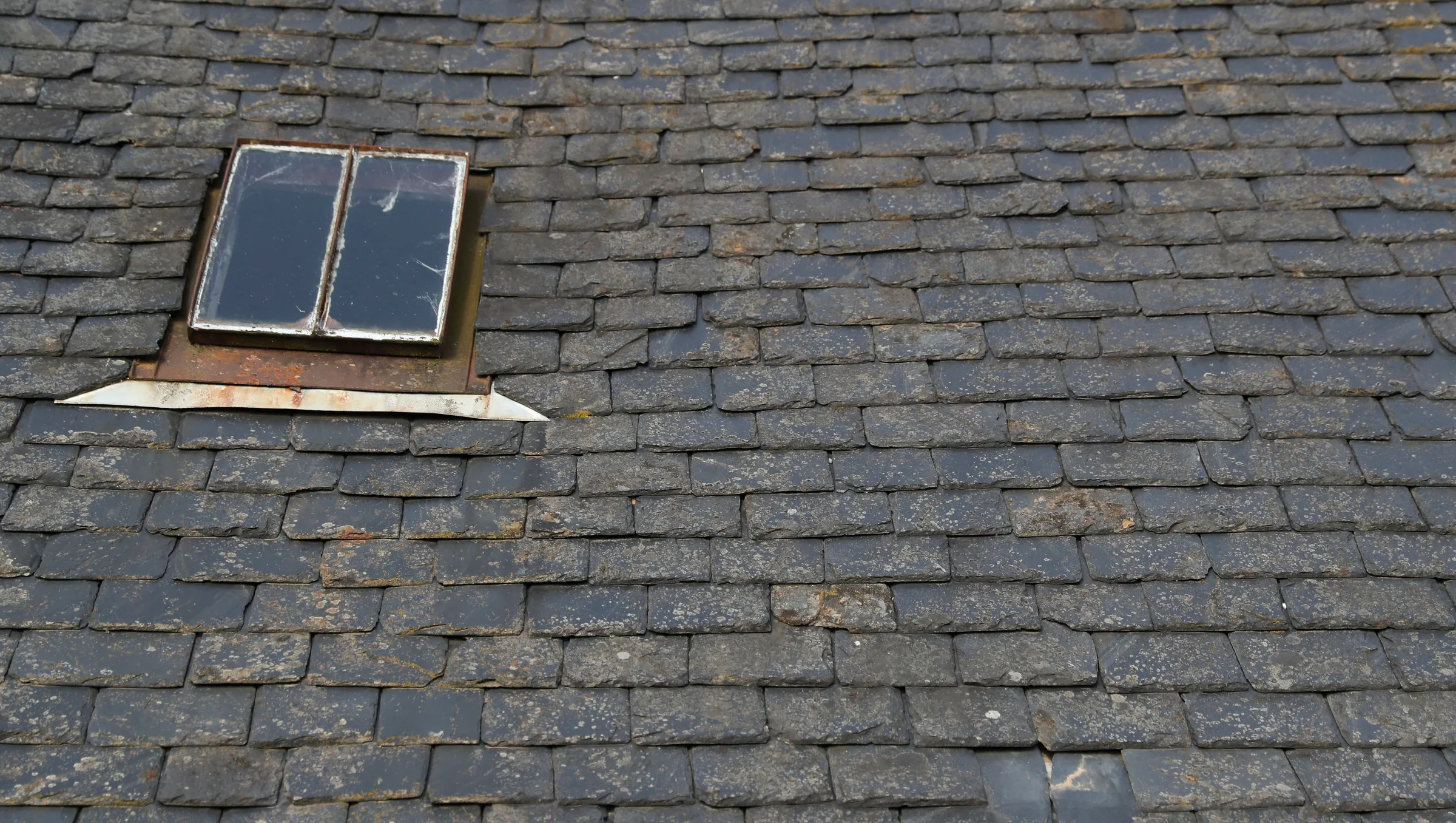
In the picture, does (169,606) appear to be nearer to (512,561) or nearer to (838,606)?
(512,561)

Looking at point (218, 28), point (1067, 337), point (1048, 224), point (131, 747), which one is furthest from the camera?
point (218, 28)

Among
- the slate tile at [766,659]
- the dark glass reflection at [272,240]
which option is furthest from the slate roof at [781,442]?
the dark glass reflection at [272,240]

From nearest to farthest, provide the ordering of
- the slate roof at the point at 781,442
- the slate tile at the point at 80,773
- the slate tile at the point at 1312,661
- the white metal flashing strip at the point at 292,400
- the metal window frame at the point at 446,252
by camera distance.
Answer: the slate tile at the point at 80,773, the slate roof at the point at 781,442, the slate tile at the point at 1312,661, the white metal flashing strip at the point at 292,400, the metal window frame at the point at 446,252

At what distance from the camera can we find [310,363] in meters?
2.95

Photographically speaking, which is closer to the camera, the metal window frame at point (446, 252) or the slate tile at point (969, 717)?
the slate tile at point (969, 717)

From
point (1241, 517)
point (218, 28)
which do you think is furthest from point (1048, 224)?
point (218, 28)

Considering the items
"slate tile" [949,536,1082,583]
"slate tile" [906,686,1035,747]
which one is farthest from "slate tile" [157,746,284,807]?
"slate tile" [949,536,1082,583]

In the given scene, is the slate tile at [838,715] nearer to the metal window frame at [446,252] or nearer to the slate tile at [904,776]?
the slate tile at [904,776]

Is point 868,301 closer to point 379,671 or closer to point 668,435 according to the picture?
point 668,435

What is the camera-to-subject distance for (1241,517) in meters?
2.76

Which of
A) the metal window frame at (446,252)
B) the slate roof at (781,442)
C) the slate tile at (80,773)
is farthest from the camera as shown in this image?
the metal window frame at (446,252)

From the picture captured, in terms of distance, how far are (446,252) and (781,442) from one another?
125 centimetres

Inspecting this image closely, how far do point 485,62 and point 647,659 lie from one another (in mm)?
2255

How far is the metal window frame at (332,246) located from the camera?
2.92 metres
